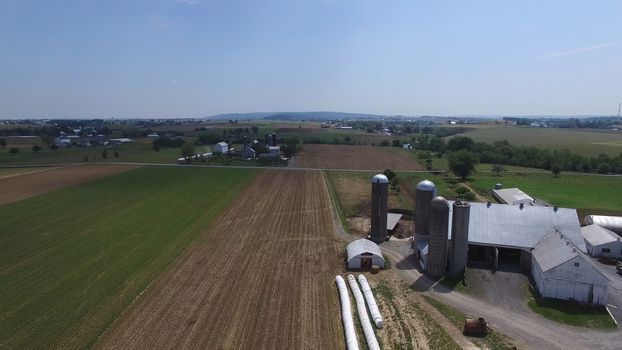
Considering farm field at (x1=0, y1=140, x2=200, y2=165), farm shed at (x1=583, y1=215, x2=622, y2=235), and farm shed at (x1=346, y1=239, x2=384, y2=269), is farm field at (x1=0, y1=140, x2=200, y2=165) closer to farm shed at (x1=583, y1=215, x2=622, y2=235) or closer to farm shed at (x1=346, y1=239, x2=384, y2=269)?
farm shed at (x1=346, y1=239, x2=384, y2=269)

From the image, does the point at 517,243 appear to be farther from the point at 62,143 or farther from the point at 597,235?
the point at 62,143

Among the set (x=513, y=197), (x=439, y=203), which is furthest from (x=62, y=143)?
(x=439, y=203)

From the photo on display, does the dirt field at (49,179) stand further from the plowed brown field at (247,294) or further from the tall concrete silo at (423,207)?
the tall concrete silo at (423,207)

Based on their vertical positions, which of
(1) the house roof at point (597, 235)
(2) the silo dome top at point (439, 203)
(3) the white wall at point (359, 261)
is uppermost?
(2) the silo dome top at point (439, 203)

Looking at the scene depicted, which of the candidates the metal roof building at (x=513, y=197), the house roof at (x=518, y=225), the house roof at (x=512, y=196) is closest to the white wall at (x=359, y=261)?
the house roof at (x=518, y=225)

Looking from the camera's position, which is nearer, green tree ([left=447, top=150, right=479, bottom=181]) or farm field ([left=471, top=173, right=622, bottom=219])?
farm field ([left=471, top=173, right=622, bottom=219])

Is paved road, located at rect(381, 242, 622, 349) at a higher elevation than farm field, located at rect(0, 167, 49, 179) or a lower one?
lower

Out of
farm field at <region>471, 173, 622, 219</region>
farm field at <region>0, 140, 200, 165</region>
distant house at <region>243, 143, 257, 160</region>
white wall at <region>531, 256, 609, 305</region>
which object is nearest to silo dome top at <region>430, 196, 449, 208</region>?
white wall at <region>531, 256, 609, 305</region>
